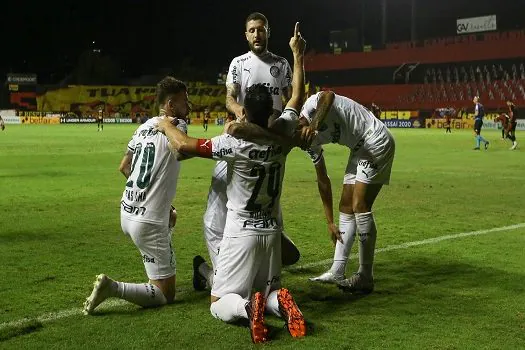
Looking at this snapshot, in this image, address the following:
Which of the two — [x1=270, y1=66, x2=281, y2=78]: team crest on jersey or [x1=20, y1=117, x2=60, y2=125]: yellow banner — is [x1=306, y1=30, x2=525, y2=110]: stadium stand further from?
[x1=270, y1=66, x2=281, y2=78]: team crest on jersey

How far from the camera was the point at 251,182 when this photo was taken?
5023 millimetres

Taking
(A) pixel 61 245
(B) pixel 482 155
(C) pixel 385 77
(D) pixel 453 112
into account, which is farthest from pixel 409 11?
(A) pixel 61 245

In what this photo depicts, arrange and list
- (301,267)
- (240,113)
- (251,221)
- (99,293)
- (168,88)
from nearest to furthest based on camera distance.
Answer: (251,221)
(99,293)
(168,88)
(240,113)
(301,267)

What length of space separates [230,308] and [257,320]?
34cm

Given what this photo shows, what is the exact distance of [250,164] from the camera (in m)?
4.96

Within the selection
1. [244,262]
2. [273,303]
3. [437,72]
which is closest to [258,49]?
[244,262]

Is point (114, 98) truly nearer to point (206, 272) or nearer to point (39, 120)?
point (39, 120)

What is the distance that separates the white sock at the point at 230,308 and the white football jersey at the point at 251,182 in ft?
1.51

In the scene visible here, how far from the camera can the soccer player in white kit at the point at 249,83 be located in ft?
19.6

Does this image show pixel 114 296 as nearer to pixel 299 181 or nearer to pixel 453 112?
pixel 299 181

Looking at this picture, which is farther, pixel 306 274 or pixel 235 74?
pixel 306 274

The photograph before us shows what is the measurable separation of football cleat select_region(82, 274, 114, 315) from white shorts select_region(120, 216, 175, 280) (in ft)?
1.32

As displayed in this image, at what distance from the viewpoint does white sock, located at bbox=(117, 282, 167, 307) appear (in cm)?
542

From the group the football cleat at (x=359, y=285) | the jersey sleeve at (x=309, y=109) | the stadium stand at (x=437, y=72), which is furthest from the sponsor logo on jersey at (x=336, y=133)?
the stadium stand at (x=437, y=72)
